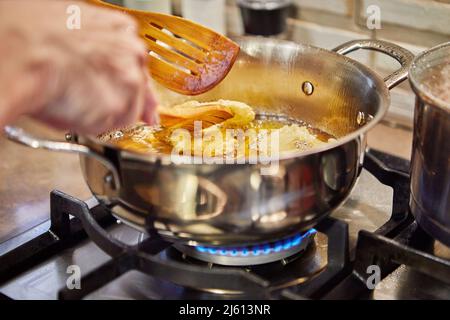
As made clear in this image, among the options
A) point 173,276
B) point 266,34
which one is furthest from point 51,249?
point 266,34

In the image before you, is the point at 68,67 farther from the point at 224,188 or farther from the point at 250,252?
the point at 250,252

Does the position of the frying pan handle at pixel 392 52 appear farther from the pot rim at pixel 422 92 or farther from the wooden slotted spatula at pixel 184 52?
the wooden slotted spatula at pixel 184 52

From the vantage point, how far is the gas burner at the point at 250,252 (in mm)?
815

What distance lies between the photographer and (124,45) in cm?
65

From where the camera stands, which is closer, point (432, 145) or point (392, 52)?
point (432, 145)

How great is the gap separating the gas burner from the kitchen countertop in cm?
27

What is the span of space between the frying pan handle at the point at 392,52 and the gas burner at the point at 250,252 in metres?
0.22

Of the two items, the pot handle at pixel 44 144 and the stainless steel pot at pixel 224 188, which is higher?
the pot handle at pixel 44 144

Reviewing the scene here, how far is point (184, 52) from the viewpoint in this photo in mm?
979

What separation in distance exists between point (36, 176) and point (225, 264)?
1.39ft

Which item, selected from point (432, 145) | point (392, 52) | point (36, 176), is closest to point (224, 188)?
point (432, 145)

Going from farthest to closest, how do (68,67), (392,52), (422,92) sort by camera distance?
(392,52) → (422,92) → (68,67)

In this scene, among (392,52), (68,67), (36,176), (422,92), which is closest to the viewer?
(68,67)

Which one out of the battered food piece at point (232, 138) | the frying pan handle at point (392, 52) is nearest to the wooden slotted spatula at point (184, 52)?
the battered food piece at point (232, 138)
